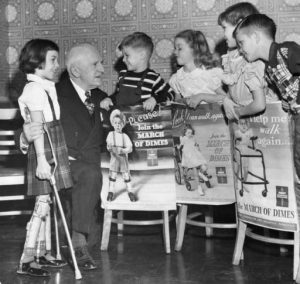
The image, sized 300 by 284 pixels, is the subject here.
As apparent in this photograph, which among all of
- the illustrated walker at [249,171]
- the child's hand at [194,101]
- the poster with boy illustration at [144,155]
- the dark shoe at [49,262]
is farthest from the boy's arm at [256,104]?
the dark shoe at [49,262]

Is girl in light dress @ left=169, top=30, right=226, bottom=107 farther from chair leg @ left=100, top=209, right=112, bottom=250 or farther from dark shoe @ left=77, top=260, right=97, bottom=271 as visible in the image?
dark shoe @ left=77, top=260, right=97, bottom=271

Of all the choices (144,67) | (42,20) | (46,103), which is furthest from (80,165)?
(42,20)

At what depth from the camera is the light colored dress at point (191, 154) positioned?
3.72 metres

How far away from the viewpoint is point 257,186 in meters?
3.33

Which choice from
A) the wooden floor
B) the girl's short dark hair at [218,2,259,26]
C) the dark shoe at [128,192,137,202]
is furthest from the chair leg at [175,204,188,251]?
the girl's short dark hair at [218,2,259,26]

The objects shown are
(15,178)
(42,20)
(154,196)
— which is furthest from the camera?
(42,20)

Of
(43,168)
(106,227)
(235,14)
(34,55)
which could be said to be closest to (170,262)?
(106,227)

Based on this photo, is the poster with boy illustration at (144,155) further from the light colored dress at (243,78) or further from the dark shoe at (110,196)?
the light colored dress at (243,78)

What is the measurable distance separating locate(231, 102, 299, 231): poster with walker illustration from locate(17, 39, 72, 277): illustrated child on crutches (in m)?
1.01

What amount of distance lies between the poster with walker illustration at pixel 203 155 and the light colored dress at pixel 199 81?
36cm

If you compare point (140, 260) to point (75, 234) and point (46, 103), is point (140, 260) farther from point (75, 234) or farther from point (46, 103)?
point (46, 103)

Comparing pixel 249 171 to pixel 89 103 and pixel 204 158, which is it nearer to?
pixel 204 158

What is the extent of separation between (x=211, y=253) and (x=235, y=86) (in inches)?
42.9

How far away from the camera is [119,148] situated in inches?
150
